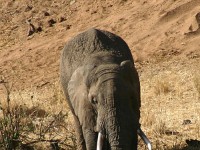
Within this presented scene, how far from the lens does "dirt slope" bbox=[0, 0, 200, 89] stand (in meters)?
13.5

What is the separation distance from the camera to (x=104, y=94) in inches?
207

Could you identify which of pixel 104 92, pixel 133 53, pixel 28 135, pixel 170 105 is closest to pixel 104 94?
pixel 104 92

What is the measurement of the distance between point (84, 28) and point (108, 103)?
11062 mm

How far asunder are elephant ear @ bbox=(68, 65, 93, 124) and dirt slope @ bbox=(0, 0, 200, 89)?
6.85 metres

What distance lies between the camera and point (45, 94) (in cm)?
1145

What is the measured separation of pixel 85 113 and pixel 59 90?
5196mm

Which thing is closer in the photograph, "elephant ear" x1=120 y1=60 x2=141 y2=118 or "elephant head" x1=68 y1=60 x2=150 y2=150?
"elephant head" x1=68 y1=60 x2=150 y2=150

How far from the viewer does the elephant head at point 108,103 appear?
16.5ft

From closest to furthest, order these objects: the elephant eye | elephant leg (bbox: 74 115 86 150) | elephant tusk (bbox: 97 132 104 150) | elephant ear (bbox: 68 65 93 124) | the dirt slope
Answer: elephant tusk (bbox: 97 132 104 150), the elephant eye, elephant ear (bbox: 68 65 93 124), elephant leg (bbox: 74 115 86 150), the dirt slope

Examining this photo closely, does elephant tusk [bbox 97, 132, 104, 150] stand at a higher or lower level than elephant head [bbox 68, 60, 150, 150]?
lower

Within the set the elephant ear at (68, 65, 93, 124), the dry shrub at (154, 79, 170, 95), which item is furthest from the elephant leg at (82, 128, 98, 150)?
the dry shrub at (154, 79, 170, 95)

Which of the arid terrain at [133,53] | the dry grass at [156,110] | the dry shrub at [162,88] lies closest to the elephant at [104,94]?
the dry grass at [156,110]

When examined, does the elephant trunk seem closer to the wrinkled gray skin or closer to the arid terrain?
the wrinkled gray skin

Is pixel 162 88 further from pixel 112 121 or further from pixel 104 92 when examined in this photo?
pixel 112 121
